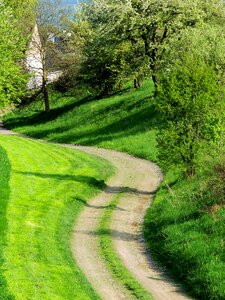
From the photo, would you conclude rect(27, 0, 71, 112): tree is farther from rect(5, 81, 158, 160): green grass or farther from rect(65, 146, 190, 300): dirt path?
rect(65, 146, 190, 300): dirt path

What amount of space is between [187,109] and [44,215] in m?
11.0

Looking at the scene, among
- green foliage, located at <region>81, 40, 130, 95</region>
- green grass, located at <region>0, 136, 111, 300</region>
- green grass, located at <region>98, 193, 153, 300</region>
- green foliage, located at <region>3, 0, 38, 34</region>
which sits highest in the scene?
green foliage, located at <region>3, 0, 38, 34</region>

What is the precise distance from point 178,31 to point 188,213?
29.6 meters

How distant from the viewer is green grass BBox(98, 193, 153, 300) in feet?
63.8

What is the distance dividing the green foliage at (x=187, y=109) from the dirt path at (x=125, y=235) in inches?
146

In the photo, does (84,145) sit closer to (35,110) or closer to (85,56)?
(85,56)

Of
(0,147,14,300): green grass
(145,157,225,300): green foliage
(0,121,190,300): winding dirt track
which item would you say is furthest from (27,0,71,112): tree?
(145,157,225,300): green foliage

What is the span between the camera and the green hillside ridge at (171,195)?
20703 millimetres

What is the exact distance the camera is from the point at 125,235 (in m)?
26.0

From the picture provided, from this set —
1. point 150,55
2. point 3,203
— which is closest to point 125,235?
point 3,203

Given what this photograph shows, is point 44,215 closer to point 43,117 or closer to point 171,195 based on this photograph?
point 171,195

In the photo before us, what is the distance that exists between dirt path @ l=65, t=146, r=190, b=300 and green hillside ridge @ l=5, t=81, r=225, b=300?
2.56 ft

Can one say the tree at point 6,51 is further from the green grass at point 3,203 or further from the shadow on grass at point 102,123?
the shadow on grass at point 102,123

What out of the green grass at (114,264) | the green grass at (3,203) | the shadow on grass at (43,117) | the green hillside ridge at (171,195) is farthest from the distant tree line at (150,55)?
the green grass at (114,264)
